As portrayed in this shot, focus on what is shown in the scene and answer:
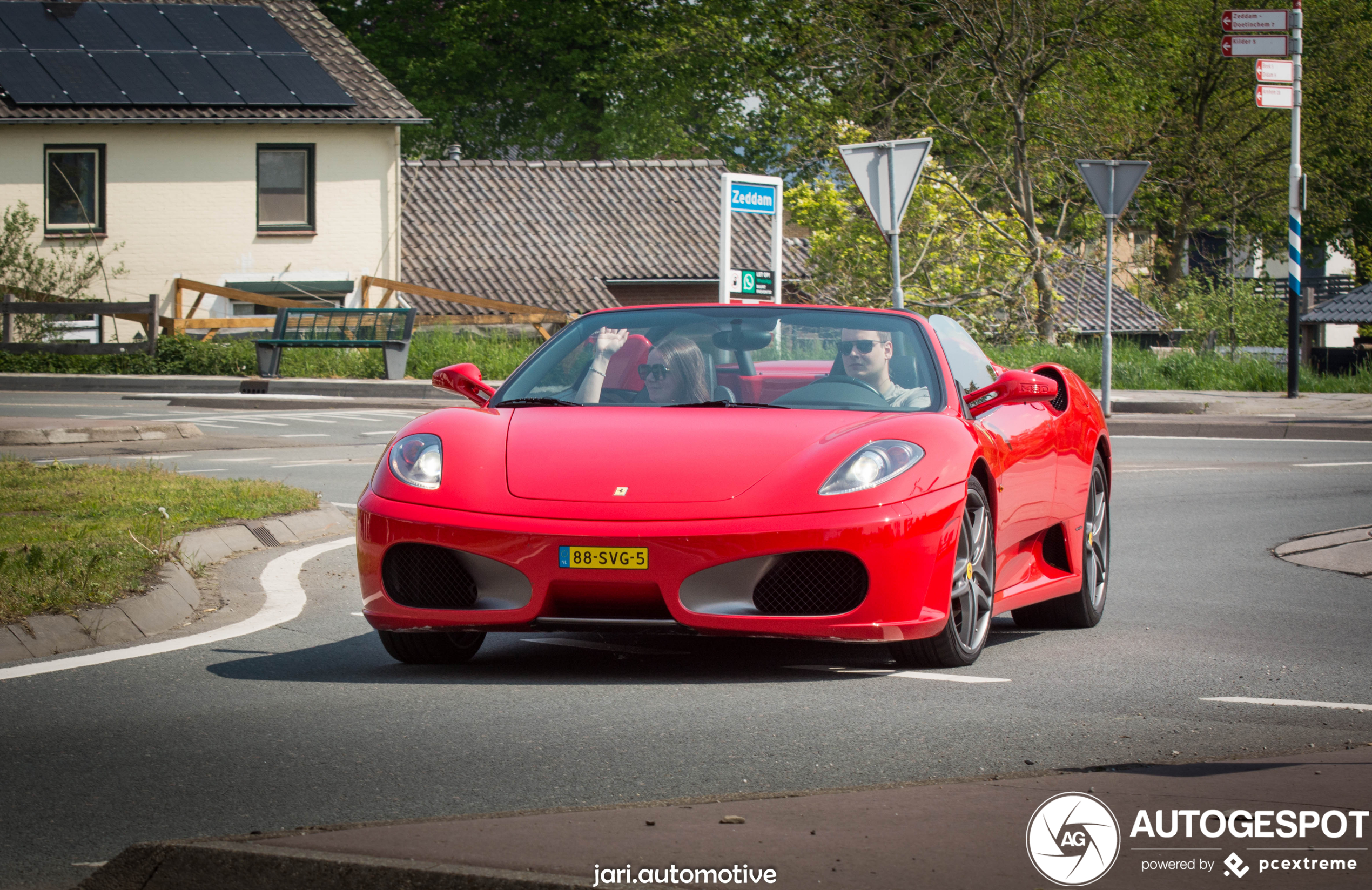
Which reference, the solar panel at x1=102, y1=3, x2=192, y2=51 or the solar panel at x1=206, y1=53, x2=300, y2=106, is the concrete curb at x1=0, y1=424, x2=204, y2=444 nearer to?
the solar panel at x1=206, y1=53, x2=300, y2=106

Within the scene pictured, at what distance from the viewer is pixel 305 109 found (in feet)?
120

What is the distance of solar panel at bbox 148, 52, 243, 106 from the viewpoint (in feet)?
117

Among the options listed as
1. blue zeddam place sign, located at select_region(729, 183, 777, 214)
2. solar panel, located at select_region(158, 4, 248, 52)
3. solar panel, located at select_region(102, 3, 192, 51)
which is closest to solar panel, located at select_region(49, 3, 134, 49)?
solar panel, located at select_region(102, 3, 192, 51)

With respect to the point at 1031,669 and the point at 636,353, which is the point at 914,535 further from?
the point at 636,353

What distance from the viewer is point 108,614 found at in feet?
22.0

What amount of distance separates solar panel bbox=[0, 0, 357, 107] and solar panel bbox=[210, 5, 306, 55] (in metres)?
0.03

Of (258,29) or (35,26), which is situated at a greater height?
(258,29)

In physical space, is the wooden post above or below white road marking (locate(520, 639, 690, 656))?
above

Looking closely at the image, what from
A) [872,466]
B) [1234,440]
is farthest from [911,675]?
[1234,440]

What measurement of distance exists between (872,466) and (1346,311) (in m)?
40.2

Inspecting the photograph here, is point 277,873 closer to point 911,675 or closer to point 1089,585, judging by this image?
point 911,675

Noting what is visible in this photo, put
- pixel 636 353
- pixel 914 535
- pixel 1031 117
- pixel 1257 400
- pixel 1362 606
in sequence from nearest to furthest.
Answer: pixel 914 535, pixel 636 353, pixel 1362 606, pixel 1257 400, pixel 1031 117

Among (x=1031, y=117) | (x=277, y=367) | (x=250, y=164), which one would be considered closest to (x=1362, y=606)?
(x=277, y=367)

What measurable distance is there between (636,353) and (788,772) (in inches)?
101
